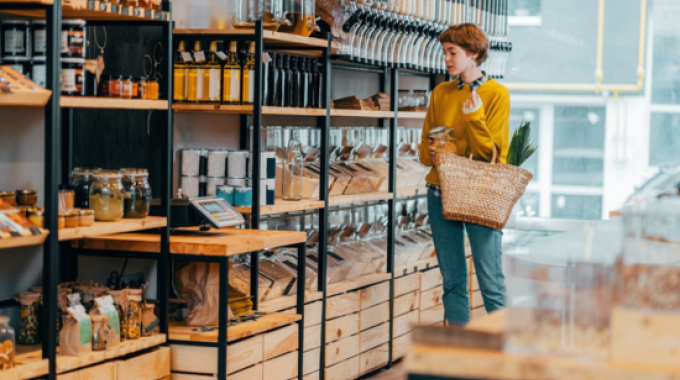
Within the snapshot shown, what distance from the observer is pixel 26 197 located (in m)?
2.88

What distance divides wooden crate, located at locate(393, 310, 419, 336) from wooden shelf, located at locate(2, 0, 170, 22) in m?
2.50

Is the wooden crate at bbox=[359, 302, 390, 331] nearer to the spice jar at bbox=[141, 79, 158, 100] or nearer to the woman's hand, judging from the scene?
the woman's hand

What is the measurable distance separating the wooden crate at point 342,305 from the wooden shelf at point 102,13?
1760 millimetres

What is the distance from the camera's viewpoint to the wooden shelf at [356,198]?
438 cm

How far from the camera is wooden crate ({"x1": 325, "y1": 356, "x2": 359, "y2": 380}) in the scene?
172 inches

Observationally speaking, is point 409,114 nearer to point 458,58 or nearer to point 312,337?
point 458,58

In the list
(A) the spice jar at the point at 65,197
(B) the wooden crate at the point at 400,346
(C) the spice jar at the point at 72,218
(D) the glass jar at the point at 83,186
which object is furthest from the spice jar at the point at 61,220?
(B) the wooden crate at the point at 400,346

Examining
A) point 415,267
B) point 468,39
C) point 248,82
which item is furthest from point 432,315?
point 248,82

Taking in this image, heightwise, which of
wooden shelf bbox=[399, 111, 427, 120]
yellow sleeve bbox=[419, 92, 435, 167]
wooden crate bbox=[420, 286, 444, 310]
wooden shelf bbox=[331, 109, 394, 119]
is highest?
wooden shelf bbox=[399, 111, 427, 120]

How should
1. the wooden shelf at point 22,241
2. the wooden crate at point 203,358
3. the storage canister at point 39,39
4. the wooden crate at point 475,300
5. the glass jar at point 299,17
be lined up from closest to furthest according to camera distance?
the wooden shelf at point 22,241, the storage canister at point 39,39, the wooden crate at point 203,358, the glass jar at point 299,17, the wooden crate at point 475,300

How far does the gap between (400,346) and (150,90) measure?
8.31 feet

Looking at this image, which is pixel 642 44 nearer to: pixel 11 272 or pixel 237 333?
pixel 237 333

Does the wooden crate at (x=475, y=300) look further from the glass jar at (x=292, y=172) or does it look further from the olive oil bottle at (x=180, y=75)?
the olive oil bottle at (x=180, y=75)

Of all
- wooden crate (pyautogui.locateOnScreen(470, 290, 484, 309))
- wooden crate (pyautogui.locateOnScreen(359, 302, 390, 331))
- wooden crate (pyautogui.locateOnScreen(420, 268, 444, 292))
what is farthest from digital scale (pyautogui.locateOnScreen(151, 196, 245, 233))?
wooden crate (pyautogui.locateOnScreen(470, 290, 484, 309))
